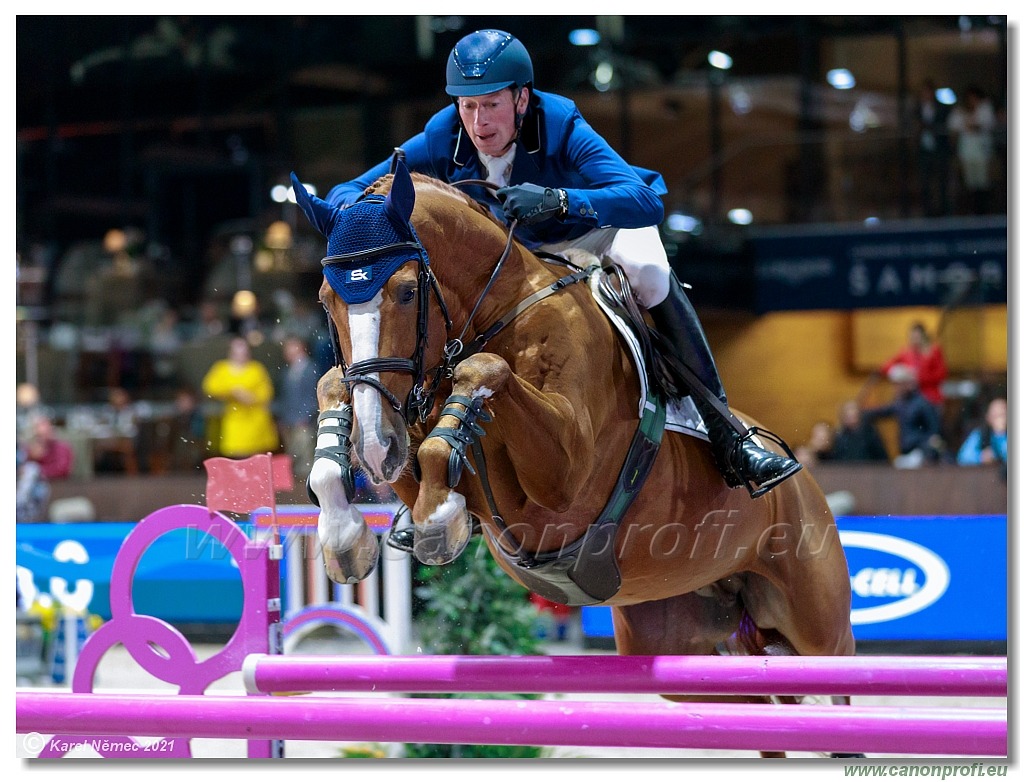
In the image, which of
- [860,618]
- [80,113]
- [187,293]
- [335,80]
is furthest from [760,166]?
[187,293]

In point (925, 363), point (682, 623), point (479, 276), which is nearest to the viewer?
point (479, 276)

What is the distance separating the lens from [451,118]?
291 cm

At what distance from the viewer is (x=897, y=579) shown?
226 inches

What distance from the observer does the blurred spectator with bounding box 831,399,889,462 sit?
425 cm

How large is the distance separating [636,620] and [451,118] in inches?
61.2

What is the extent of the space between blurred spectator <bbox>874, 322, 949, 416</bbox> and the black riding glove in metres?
1.96

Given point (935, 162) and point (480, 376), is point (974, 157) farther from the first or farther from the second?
point (480, 376)

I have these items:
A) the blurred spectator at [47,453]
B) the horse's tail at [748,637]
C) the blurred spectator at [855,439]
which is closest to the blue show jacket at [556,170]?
the horse's tail at [748,637]

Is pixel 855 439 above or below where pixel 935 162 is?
below

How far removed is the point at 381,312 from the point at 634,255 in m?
0.88

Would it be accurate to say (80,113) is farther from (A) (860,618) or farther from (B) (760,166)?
(A) (860,618)

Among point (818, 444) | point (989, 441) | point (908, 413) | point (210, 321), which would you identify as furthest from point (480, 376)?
point (210, 321)

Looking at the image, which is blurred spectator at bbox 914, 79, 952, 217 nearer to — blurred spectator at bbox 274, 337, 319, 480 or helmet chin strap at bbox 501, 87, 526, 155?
blurred spectator at bbox 274, 337, 319, 480

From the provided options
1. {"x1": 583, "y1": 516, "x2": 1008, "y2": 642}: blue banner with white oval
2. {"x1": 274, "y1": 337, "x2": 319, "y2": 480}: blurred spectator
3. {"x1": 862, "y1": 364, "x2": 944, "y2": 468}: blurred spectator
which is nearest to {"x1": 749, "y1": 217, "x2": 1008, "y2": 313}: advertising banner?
{"x1": 862, "y1": 364, "x2": 944, "y2": 468}: blurred spectator
